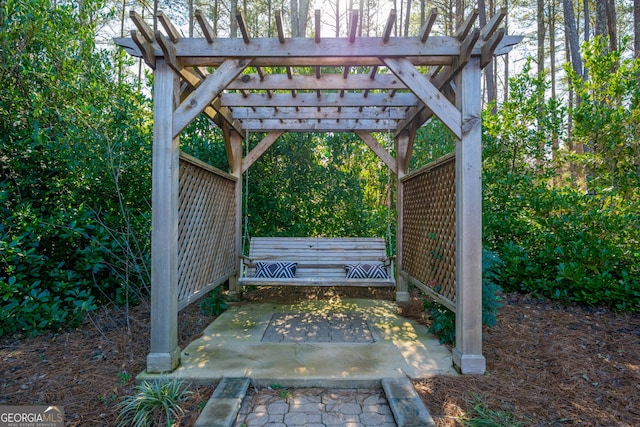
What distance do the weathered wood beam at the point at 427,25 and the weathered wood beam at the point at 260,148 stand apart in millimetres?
2437

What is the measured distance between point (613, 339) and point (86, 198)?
5.22m

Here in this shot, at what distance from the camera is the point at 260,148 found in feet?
15.3

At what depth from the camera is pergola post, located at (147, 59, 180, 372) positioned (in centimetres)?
251

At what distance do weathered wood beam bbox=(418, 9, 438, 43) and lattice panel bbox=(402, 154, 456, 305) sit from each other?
0.92 metres

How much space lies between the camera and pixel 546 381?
94.7 inches

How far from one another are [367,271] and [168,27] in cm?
310

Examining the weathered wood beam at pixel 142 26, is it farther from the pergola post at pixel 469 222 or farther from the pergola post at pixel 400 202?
the pergola post at pixel 400 202

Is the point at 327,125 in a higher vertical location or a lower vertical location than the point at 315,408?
higher

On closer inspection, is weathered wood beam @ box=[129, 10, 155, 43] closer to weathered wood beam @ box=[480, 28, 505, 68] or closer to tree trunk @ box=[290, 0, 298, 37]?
weathered wood beam @ box=[480, 28, 505, 68]

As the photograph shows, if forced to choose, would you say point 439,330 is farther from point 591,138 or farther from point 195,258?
point 591,138

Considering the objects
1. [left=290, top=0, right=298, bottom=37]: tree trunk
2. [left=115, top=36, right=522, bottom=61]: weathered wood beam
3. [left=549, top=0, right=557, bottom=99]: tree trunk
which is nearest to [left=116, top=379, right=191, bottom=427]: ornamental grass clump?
[left=115, top=36, right=522, bottom=61]: weathered wood beam

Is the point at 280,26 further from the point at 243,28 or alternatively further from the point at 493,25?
the point at 493,25

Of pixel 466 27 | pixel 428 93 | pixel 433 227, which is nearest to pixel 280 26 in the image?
pixel 428 93

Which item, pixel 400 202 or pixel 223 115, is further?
pixel 400 202
